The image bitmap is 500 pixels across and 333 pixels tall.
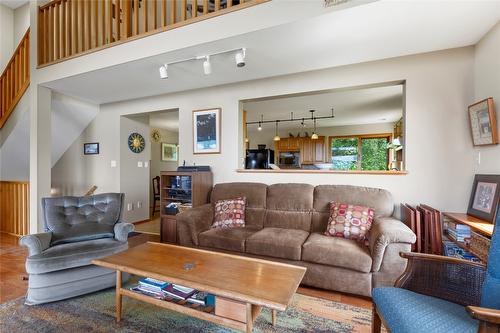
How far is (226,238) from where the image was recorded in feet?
8.23

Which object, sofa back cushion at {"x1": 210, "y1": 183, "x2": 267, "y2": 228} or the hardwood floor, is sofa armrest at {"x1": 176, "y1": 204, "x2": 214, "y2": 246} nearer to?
sofa back cushion at {"x1": 210, "y1": 183, "x2": 267, "y2": 228}

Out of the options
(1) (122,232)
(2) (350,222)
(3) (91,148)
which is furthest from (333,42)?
(3) (91,148)

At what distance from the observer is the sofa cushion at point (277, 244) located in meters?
2.23

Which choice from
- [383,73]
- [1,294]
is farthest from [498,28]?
[1,294]

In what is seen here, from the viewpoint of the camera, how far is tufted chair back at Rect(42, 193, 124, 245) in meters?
2.29

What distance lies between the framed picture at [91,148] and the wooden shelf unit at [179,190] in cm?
215

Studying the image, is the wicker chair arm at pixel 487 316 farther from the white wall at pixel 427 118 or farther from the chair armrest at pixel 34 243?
the chair armrest at pixel 34 243

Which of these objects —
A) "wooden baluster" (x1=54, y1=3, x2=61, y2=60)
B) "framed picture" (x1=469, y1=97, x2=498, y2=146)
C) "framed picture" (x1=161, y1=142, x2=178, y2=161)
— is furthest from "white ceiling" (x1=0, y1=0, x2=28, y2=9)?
"framed picture" (x1=469, y1=97, x2=498, y2=146)

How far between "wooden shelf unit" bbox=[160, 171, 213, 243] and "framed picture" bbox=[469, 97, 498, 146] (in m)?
3.02

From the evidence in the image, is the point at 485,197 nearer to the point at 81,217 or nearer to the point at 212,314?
the point at 212,314

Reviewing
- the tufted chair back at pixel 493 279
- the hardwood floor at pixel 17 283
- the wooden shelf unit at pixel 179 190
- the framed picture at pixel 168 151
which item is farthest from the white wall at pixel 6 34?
the tufted chair back at pixel 493 279

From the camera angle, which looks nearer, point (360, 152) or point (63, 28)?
point (63, 28)

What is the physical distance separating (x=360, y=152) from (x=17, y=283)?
279 inches

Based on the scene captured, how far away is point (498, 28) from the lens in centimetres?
196
